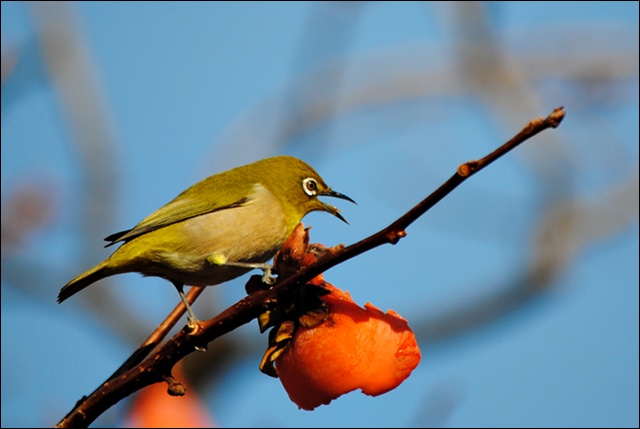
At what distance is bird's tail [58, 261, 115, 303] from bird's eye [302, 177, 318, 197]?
1020 millimetres

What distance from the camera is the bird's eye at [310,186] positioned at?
3951mm

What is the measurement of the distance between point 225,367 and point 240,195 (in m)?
6.23

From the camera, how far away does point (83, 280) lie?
3.34 m

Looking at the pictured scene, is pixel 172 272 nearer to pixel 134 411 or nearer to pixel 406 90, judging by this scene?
pixel 134 411

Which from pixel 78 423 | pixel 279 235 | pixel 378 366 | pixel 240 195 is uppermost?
pixel 240 195

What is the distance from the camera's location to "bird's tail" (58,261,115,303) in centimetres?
320

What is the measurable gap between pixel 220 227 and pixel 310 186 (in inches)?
20.3

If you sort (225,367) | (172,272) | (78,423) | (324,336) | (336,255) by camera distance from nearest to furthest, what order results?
(336,255) < (78,423) < (324,336) < (172,272) < (225,367)

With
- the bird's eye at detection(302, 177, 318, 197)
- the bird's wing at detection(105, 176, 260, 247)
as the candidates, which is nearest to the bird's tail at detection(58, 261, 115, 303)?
the bird's wing at detection(105, 176, 260, 247)

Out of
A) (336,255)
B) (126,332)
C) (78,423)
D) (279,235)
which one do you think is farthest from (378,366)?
(126,332)

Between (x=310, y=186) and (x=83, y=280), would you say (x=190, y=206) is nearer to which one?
(x=310, y=186)

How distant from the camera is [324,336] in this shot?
2592mm

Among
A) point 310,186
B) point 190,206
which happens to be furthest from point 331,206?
point 190,206

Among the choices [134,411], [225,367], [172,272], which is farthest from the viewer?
[225,367]
